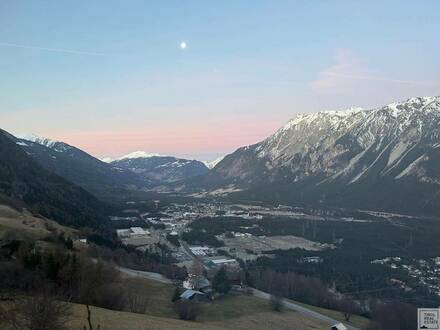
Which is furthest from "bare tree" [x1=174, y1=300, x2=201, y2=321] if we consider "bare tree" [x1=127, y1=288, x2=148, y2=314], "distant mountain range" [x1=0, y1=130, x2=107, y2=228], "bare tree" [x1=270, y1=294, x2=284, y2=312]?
"distant mountain range" [x1=0, y1=130, x2=107, y2=228]

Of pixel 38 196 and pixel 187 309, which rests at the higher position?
pixel 38 196

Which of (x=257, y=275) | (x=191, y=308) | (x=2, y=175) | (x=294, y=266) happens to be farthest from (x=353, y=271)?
(x=2, y=175)

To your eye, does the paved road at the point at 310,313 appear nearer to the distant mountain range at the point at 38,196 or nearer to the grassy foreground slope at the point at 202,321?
the grassy foreground slope at the point at 202,321

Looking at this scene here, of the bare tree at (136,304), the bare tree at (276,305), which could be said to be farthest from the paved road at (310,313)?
the bare tree at (136,304)

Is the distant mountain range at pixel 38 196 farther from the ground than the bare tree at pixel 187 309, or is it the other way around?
the distant mountain range at pixel 38 196

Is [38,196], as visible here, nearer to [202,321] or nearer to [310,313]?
[310,313]

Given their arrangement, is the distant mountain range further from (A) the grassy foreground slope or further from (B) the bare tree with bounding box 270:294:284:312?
(A) the grassy foreground slope

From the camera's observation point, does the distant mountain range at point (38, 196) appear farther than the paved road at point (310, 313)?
Yes

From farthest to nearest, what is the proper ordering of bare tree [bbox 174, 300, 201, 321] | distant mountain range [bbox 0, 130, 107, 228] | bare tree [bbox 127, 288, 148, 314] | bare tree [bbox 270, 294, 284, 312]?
distant mountain range [bbox 0, 130, 107, 228], bare tree [bbox 270, 294, 284, 312], bare tree [bbox 174, 300, 201, 321], bare tree [bbox 127, 288, 148, 314]

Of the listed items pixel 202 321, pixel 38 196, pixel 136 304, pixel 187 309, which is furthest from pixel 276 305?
pixel 38 196

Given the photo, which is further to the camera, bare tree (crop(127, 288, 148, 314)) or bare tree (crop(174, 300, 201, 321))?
bare tree (crop(174, 300, 201, 321))

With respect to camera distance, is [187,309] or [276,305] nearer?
[187,309]

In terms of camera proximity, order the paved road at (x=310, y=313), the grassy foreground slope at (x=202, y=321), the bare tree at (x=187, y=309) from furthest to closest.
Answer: the paved road at (x=310, y=313), the bare tree at (x=187, y=309), the grassy foreground slope at (x=202, y=321)
